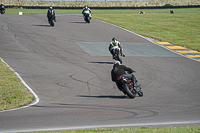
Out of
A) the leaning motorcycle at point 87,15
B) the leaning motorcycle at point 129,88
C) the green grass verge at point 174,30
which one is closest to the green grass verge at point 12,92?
the leaning motorcycle at point 129,88

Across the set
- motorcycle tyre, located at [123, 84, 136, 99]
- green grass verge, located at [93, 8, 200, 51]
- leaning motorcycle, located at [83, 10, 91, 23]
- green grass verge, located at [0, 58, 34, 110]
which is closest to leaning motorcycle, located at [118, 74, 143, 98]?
motorcycle tyre, located at [123, 84, 136, 99]

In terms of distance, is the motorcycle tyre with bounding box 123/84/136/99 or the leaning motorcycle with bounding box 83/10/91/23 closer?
the motorcycle tyre with bounding box 123/84/136/99

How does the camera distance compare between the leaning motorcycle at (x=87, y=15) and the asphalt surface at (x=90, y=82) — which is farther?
the leaning motorcycle at (x=87, y=15)

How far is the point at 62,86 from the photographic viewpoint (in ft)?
48.1

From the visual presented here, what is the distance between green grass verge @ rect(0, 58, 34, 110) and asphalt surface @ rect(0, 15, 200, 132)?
0.52 metres

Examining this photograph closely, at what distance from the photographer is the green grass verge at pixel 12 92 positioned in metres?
11.8

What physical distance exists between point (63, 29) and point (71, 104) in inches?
891

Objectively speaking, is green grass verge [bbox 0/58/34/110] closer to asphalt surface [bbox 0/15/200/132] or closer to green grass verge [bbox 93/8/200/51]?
asphalt surface [bbox 0/15/200/132]

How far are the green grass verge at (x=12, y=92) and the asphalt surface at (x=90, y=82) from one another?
1.69 feet

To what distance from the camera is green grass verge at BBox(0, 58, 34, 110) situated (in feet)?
38.8

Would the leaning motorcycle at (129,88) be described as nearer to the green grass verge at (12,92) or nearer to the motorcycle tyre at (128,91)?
the motorcycle tyre at (128,91)

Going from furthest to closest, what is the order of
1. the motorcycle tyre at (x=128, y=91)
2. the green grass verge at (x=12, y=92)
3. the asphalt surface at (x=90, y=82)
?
the motorcycle tyre at (x=128, y=91), the green grass verge at (x=12, y=92), the asphalt surface at (x=90, y=82)

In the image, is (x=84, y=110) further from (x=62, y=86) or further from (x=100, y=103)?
(x=62, y=86)

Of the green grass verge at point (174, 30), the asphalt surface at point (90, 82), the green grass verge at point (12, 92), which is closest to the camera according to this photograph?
the asphalt surface at point (90, 82)
